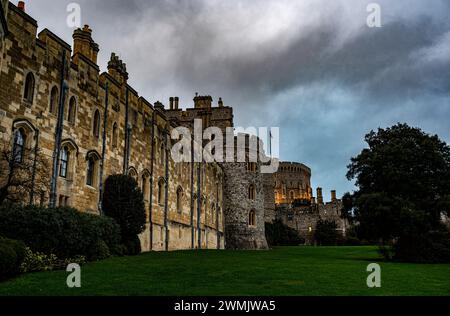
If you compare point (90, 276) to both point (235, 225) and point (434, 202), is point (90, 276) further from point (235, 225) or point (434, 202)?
point (235, 225)

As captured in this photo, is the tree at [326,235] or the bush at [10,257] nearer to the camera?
the bush at [10,257]

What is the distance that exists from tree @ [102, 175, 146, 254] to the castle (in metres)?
0.55

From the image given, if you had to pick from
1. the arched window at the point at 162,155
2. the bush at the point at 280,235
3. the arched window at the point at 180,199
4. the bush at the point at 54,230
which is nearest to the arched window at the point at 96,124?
the bush at the point at 54,230

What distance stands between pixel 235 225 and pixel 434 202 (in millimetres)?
26407

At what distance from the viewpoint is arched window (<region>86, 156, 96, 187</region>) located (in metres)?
20.5

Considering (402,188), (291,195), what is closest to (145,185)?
(402,188)

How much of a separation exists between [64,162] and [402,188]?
18.2m

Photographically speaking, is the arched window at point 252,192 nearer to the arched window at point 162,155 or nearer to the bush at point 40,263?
the arched window at point 162,155

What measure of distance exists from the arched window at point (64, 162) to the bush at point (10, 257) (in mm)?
7314

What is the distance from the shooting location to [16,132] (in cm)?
1591

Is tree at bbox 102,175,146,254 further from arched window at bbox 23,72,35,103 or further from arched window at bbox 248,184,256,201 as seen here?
arched window at bbox 248,184,256,201

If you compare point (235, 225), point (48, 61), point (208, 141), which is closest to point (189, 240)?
point (235, 225)

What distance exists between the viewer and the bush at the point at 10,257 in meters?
9.97

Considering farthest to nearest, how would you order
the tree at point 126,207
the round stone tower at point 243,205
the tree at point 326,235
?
the tree at point 326,235, the round stone tower at point 243,205, the tree at point 126,207
